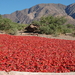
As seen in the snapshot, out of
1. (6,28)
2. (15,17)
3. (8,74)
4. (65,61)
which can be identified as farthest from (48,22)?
(15,17)

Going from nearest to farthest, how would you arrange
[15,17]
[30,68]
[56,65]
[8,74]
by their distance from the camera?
1. [8,74]
2. [30,68]
3. [56,65]
4. [15,17]

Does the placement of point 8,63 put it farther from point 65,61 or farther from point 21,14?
point 21,14

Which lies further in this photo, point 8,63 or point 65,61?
point 65,61

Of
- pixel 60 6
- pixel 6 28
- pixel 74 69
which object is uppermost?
pixel 60 6

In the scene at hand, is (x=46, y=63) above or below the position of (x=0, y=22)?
below

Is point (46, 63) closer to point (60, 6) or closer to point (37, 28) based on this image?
point (37, 28)

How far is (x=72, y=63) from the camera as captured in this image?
5.18 metres

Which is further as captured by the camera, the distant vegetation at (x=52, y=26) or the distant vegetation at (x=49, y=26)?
the distant vegetation at (x=49, y=26)

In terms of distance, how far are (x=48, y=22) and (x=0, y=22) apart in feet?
25.8

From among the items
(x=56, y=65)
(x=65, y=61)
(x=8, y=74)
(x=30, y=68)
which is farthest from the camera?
(x=65, y=61)

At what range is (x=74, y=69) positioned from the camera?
468 centimetres

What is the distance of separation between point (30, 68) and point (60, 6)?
156371 mm

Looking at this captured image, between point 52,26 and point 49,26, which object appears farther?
point 49,26

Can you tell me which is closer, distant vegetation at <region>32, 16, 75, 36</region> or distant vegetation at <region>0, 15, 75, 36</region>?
distant vegetation at <region>32, 16, 75, 36</region>
